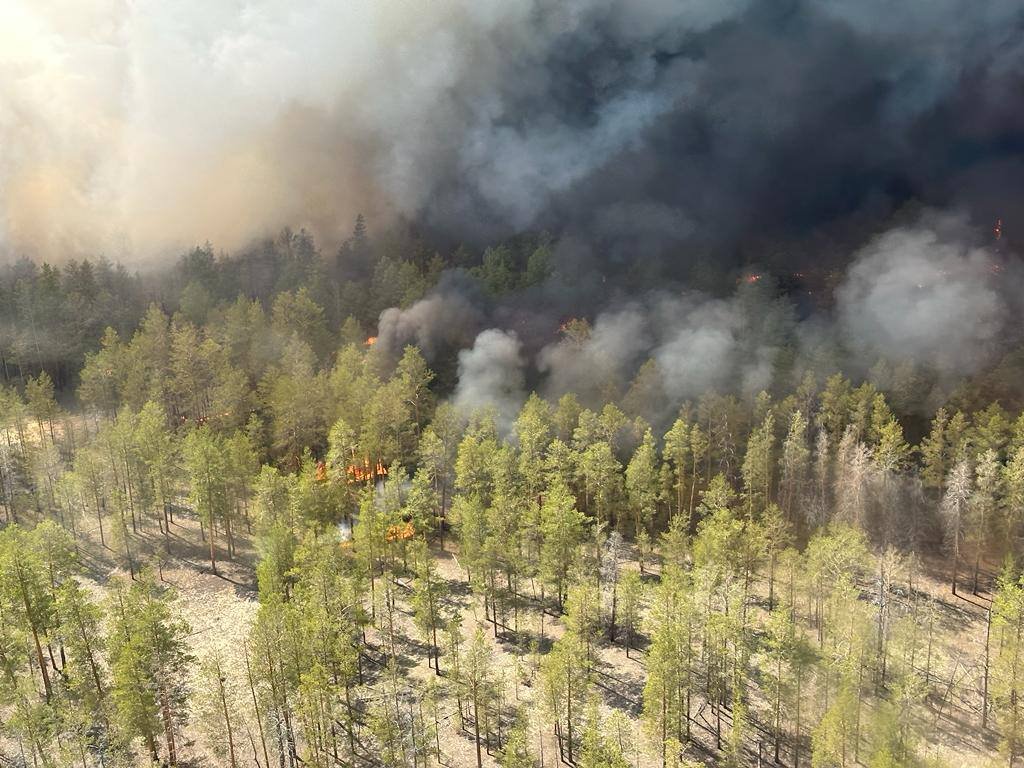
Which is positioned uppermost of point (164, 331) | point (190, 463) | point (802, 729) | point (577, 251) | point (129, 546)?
point (577, 251)

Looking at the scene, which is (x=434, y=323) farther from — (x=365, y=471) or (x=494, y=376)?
(x=365, y=471)

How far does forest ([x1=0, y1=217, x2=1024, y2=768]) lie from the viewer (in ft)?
161

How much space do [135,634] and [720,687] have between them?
117ft

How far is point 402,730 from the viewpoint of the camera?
4925 cm

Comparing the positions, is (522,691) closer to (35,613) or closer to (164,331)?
(35,613)

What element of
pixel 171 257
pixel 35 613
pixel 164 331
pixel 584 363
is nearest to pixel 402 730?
pixel 35 613

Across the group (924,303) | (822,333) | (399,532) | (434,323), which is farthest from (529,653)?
(924,303)

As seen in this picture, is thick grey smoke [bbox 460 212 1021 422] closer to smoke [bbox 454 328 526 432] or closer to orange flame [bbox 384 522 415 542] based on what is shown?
smoke [bbox 454 328 526 432]

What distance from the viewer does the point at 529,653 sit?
61156 mm

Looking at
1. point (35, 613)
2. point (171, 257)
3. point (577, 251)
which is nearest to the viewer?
point (35, 613)

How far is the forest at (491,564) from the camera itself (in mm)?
49062

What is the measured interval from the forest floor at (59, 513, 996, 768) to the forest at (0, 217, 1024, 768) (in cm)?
25

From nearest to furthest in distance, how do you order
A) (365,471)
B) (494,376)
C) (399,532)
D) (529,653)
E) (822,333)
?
(529,653)
(399,532)
(365,471)
(494,376)
(822,333)

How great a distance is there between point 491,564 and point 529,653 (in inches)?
272
